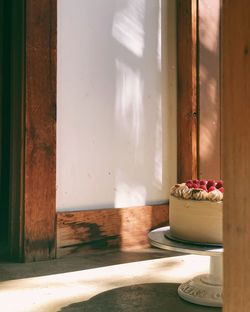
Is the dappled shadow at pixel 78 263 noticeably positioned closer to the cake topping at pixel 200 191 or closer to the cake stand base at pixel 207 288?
the cake stand base at pixel 207 288

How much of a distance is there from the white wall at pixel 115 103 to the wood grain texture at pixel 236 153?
188 cm

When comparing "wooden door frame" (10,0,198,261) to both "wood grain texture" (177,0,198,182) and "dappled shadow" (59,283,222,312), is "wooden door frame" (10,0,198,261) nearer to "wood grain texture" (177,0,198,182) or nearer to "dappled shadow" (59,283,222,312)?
"dappled shadow" (59,283,222,312)

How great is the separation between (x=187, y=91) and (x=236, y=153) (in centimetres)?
240

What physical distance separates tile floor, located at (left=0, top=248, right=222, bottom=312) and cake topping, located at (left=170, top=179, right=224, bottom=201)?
41 centimetres

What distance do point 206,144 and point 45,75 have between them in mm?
1234

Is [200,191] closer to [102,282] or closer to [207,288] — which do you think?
[207,288]

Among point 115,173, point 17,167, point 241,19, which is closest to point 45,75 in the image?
point 17,167

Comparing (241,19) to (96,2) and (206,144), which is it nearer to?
(96,2)

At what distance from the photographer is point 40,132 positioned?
94.7 inches

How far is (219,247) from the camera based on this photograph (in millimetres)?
1617

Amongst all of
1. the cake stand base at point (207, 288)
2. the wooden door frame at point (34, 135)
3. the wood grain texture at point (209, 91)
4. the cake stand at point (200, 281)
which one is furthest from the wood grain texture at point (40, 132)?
the wood grain texture at point (209, 91)

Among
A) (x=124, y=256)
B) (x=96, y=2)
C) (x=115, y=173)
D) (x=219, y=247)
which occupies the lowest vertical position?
(x=124, y=256)

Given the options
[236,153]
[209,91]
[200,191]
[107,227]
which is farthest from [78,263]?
[236,153]

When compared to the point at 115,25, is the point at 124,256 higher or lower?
lower
